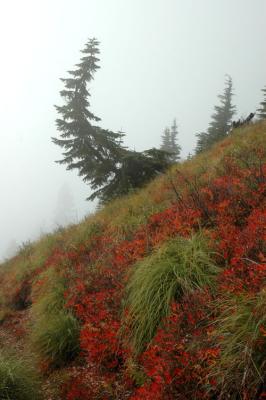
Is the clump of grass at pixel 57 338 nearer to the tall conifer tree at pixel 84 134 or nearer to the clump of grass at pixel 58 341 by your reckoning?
the clump of grass at pixel 58 341

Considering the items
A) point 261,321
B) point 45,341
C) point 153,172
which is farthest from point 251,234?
point 153,172

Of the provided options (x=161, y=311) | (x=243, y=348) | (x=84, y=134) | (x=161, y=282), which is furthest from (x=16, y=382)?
(x=84, y=134)

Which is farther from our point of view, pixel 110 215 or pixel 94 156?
pixel 94 156

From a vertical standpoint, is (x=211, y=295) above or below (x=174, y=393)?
above

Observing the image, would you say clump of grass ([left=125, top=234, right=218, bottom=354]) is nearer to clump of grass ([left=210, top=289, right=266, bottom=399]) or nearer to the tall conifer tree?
clump of grass ([left=210, top=289, right=266, bottom=399])

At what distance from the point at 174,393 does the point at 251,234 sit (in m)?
2.15

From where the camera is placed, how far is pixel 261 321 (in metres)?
2.85

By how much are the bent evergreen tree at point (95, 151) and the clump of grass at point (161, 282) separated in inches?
298

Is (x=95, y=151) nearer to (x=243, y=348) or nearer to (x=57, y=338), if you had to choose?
(x=57, y=338)

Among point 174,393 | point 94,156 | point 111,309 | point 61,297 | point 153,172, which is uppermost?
point 94,156

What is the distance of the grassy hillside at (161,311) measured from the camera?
10.1 feet

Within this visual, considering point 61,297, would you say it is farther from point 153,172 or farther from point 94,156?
point 94,156

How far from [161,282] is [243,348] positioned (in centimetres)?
152

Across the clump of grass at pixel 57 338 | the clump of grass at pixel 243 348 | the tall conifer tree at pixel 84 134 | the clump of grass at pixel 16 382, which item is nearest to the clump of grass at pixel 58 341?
the clump of grass at pixel 57 338
